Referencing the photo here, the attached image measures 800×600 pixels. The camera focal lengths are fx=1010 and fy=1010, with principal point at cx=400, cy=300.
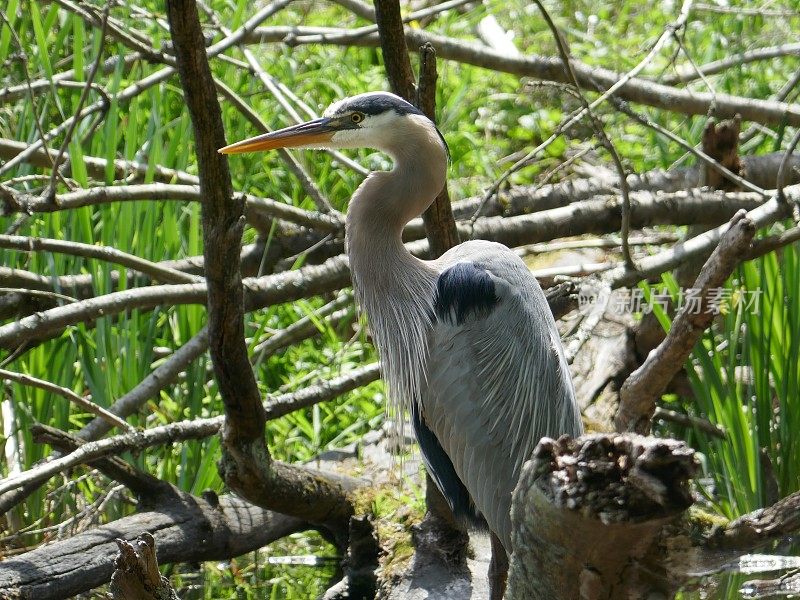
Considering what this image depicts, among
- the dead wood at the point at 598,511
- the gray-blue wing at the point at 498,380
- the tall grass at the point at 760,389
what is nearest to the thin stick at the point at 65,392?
the gray-blue wing at the point at 498,380

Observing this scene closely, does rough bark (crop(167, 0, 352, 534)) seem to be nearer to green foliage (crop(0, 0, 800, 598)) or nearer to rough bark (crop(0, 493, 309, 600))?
rough bark (crop(0, 493, 309, 600))

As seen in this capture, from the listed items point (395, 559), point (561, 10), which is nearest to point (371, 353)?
point (395, 559)

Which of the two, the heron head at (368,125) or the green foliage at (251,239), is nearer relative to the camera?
the heron head at (368,125)

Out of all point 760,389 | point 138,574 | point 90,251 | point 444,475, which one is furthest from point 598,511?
point 760,389

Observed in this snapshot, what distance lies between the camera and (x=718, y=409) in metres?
3.42

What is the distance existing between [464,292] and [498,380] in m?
0.27

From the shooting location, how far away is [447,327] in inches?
115

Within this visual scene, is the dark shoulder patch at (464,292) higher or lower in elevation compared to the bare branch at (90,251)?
lower

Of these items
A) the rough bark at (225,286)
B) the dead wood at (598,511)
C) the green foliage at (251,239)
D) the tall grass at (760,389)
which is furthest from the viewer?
the tall grass at (760,389)

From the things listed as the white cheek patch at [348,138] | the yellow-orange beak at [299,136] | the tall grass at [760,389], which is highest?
the yellow-orange beak at [299,136]

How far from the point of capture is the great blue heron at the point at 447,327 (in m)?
2.80

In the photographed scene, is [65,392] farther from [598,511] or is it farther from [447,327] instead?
[598,511]

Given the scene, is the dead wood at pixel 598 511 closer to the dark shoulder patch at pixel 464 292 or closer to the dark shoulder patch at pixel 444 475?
the dark shoulder patch at pixel 464 292

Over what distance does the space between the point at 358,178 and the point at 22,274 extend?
7.36 feet
